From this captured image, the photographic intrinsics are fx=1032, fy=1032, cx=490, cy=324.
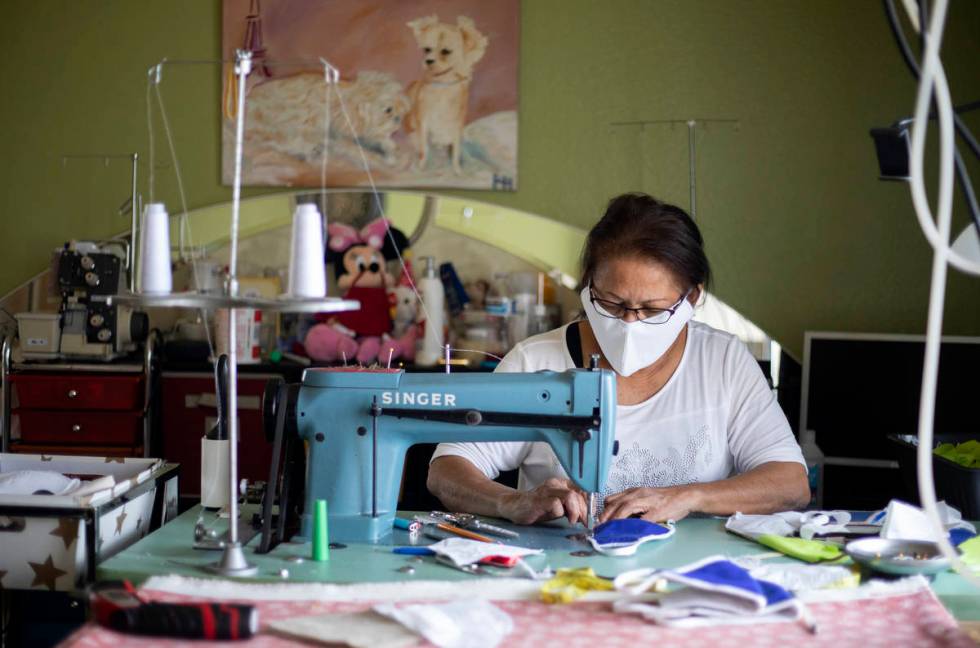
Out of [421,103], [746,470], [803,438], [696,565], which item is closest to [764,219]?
[803,438]

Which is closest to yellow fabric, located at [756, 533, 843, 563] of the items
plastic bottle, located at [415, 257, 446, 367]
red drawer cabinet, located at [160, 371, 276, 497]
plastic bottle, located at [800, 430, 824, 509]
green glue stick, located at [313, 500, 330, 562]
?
green glue stick, located at [313, 500, 330, 562]

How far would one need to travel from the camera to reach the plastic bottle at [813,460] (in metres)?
3.50

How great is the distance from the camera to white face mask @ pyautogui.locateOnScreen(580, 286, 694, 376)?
2010mm

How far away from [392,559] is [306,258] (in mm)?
478

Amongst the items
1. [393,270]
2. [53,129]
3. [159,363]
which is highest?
[53,129]

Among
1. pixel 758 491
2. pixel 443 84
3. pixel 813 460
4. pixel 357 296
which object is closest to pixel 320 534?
pixel 758 491

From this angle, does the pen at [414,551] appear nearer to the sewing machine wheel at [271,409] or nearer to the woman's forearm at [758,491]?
the sewing machine wheel at [271,409]

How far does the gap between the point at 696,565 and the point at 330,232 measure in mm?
2651

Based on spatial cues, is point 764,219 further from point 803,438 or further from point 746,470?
point 746,470

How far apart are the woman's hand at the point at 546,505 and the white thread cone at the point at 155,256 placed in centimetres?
70

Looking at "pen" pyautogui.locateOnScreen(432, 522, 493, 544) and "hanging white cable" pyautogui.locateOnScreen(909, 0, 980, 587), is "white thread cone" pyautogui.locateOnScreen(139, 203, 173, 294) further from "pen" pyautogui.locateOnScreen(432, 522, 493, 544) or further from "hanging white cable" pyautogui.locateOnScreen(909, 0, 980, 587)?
"hanging white cable" pyautogui.locateOnScreen(909, 0, 980, 587)

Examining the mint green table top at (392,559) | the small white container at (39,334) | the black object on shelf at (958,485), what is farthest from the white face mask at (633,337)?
the small white container at (39,334)

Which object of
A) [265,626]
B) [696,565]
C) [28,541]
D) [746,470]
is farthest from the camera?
[746,470]

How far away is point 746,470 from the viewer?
6.84 ft
